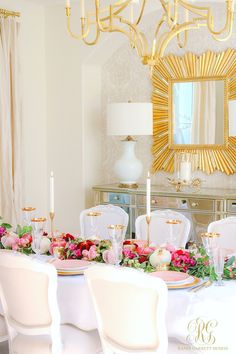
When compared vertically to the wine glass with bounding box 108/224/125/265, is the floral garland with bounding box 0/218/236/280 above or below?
below

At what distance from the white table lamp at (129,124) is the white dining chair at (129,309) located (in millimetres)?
2798

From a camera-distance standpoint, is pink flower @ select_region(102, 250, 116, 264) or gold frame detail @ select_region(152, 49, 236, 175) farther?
gold frame detail @ select_region(152, 49, 236, 175)

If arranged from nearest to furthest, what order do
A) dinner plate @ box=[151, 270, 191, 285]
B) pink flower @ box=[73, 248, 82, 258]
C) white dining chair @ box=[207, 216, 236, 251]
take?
dinner plate @ box=[151, 270, 191, 285], pink flower @ box=[73, 248, 82, 258], white dining chair @ box=[207, 216, 236, 251]

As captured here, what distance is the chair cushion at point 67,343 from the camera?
275 cm

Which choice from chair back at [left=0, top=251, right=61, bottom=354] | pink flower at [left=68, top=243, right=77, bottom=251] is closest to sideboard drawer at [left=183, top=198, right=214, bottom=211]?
pink flower at [left=68, top=243, right=77, bottom=251]

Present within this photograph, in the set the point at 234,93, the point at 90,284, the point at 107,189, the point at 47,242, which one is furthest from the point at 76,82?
the point at 90,284

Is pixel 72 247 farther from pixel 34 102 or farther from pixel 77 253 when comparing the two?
pixel 34 102

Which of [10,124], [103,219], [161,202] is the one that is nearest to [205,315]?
[103,219]

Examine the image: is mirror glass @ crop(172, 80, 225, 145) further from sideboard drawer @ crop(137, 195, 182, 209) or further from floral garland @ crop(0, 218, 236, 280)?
floral garland @ crop(0, 218, 236, 280)

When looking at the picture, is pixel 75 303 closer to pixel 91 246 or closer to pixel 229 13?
pixel 91 246

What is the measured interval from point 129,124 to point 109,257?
Answer: 7.63ft

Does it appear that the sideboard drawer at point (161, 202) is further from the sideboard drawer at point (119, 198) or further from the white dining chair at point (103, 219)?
the white dining chair at point (103, 219)

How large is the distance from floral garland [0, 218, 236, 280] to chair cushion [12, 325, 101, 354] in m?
0.40

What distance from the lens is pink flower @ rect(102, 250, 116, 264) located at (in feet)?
9.83
